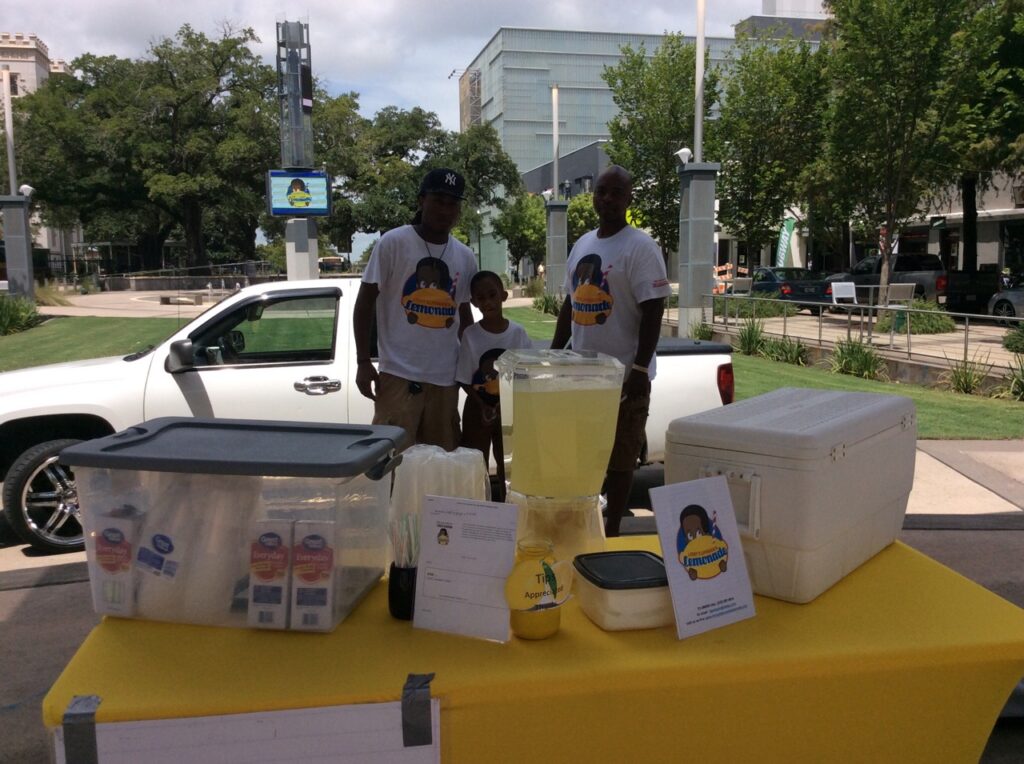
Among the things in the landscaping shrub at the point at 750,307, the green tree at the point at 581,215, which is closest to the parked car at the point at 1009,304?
the landscaping shrub at the point at 750,307

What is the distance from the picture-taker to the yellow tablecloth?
1935mm

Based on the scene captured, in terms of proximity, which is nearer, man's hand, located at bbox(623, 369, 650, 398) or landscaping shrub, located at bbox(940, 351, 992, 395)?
man's hand, located at bbox(623, 369, 650, 398)

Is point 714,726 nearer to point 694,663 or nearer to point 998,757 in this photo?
point 694,663

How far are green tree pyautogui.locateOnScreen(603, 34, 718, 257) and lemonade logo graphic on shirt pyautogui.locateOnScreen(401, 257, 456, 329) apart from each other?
2724 centimetres

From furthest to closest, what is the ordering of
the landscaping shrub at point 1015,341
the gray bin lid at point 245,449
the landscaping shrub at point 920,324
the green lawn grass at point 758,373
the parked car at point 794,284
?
the parked car at point 794,284 < the landscaping shrub at point 920,324 < the landscaping shrub at point 1015,341 < the green lawn grass at point 758,373 < the gray bin lid at point 245,449

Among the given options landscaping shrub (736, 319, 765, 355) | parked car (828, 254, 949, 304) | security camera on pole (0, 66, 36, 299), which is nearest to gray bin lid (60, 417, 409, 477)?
landscaping shrub (736, 319, 765, 355)

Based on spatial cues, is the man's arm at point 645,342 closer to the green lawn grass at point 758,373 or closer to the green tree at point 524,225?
the green lawn grass at point 758,373

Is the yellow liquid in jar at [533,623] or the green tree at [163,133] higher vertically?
the green tree at [163,133]

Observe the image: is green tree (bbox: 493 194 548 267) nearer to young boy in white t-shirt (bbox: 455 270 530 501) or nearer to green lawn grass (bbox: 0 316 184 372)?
green lawn grass (bbox: 0 316 184 372)

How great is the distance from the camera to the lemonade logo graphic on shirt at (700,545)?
7.22ft

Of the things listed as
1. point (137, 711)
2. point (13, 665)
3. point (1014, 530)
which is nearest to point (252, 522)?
point (137, 711)

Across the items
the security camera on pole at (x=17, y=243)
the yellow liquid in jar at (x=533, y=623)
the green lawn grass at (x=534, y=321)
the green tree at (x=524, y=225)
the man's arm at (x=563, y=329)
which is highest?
the green tree at (x=524, y=225)

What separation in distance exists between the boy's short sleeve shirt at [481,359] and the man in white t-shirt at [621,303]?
0.38m

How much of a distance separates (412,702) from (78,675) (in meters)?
0.81
